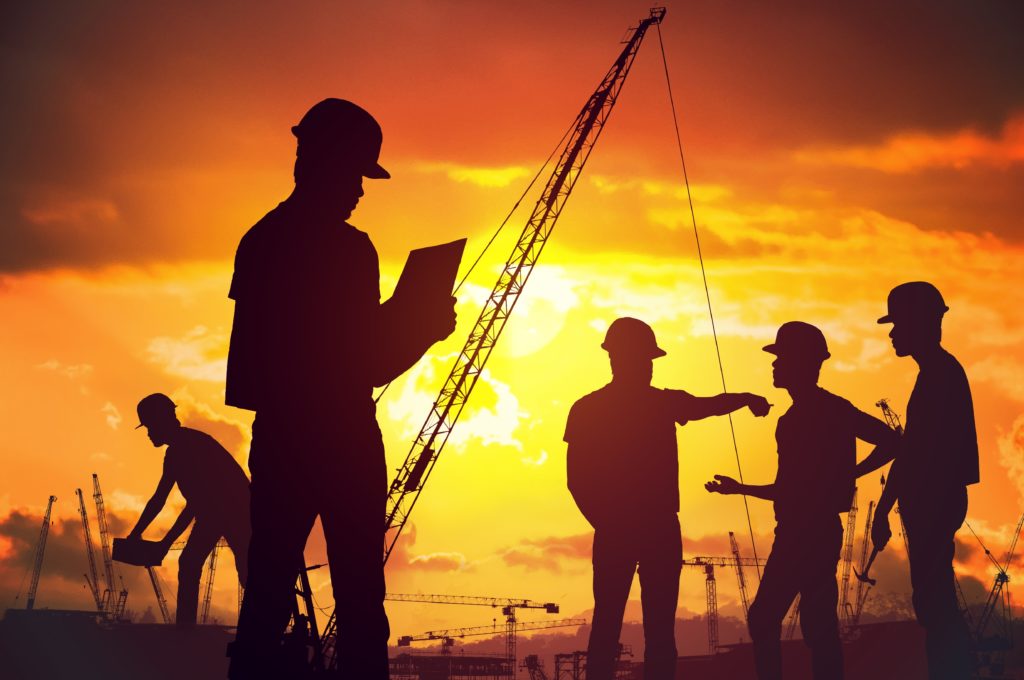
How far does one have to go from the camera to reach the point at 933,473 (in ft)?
35.8

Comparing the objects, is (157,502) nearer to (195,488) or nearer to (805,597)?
(195,488)

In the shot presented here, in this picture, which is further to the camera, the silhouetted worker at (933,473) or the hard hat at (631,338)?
the hard hat at (631,338)

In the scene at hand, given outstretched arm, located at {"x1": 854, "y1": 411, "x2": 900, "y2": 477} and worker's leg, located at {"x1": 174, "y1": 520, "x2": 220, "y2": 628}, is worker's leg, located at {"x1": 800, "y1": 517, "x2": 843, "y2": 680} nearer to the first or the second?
outstretched arm, located at {"x1": 854, "y1": 411, "x2": 900, "y2": 477}

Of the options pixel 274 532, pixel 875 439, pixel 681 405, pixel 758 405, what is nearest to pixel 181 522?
pixel 681 405

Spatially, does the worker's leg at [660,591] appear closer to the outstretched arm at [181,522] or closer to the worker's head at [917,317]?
the worker's head at [917,317]

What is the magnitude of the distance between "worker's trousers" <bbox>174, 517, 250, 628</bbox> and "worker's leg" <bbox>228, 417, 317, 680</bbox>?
1045cm

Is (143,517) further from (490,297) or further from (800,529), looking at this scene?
(490,297)

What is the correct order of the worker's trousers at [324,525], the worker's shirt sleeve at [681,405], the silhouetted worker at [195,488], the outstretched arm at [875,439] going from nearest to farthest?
the worker's trousers at [324,525], the outstretched arm at [875,439], the worker's shirt sleeve at [681,405], the silhouetted worker at [195,488]

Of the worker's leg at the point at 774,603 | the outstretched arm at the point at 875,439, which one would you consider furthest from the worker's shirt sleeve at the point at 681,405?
the outstretched arm at the point at 875,439

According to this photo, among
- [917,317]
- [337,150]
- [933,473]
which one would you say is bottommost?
[933,473]

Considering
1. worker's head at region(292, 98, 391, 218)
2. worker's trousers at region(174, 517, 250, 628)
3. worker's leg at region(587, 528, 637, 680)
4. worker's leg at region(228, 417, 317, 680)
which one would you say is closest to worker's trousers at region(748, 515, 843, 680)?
worker's leg at region(587, 528, 637, 680)

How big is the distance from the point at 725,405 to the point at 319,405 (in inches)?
253

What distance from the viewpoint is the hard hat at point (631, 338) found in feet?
39.2

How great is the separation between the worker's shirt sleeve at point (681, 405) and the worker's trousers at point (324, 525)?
5.94 metres
